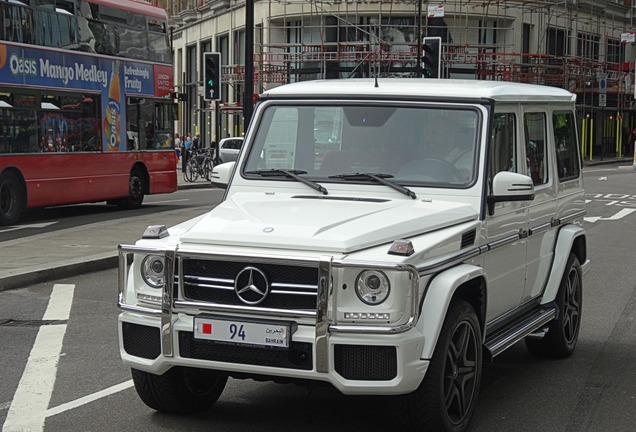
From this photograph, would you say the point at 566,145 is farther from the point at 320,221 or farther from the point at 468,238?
the point at 320,221

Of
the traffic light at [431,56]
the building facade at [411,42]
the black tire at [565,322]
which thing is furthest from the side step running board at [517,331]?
the building facade at [411,42]

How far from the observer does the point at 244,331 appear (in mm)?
5391

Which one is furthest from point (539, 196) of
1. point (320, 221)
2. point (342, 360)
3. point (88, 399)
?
point (88, 399)

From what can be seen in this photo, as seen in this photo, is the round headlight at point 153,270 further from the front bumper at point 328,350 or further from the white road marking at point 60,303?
the white road marking at point 60,303

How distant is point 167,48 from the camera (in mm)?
25016

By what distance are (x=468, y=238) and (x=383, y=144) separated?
0.94 meters

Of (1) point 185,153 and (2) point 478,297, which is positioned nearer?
(2) point 478,297

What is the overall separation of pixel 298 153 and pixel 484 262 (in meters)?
1.37

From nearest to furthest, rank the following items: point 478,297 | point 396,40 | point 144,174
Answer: point 478,297, point 144,174, point 396,40

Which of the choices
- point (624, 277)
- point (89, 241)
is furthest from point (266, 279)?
point (89, 241)

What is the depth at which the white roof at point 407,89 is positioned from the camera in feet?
22.5

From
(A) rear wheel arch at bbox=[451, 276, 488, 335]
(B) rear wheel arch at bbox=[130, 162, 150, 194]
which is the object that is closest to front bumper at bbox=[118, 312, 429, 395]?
(A) rear wheel arch at bbox=[451, 276, 488, 335]

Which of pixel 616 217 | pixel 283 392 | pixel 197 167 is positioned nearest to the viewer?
pixel 283 392

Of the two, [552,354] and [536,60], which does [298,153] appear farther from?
[536,60]
